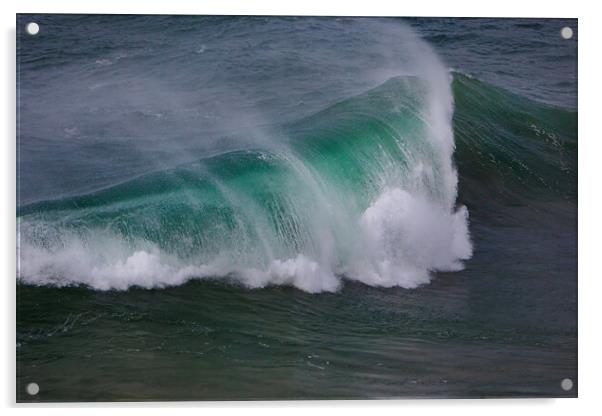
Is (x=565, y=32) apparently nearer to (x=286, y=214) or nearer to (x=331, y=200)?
(x=331, y=200)

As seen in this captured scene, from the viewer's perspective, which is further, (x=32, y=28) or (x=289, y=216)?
(x=289, y=216)

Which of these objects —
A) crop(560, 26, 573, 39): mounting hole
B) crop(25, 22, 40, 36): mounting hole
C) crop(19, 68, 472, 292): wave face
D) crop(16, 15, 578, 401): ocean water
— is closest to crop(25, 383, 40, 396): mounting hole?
crop(16, 15, 578, 401): ocean water

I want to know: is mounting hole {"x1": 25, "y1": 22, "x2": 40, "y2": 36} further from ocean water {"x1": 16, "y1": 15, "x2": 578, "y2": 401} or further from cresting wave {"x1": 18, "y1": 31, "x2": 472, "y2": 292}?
cresting wave {"x1": 18, "y1": 31, "x2": 472, "y2": 292}

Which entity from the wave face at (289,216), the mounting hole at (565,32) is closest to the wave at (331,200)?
the wave face at (289,216)

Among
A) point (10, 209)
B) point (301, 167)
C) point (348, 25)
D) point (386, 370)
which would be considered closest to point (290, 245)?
point (301, 167)

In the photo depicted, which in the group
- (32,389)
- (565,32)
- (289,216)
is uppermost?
(565,32)

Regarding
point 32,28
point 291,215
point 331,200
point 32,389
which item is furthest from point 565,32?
point 32,389

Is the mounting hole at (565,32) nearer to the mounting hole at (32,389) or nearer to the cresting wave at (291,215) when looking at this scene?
the cresting wave at (291,215)
